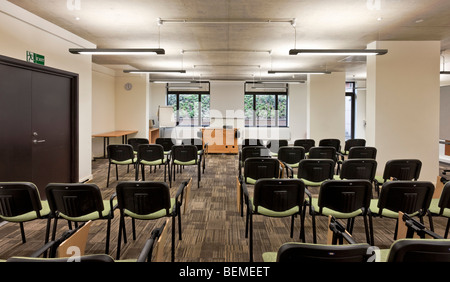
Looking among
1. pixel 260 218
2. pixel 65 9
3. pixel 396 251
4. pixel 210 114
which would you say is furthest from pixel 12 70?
pixel 210 114

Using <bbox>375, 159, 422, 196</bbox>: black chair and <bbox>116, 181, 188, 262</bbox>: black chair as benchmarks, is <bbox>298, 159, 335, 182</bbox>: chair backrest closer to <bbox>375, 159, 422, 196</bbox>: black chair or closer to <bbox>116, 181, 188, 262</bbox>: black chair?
<bbox>375, 159, 422, 196</bbox>: black chair

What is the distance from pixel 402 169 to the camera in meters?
4.36

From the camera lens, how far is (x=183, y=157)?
6246mm

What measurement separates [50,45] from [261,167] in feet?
14.0

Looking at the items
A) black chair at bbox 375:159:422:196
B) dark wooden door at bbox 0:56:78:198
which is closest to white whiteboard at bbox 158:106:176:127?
dark wooden door at bbox 0:56:78:198

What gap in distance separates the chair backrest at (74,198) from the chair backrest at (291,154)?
3.68m

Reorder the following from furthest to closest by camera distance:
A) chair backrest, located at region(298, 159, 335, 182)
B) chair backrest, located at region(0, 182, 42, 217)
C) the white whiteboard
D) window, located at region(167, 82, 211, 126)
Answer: window, located at region(167, 82, 211, 126) → the white whiteboard → chair backrest, located at region(298, 159, 335, 182) → chair backrest, located at region(0, 182, 42, 217)

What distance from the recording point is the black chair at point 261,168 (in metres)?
4.47

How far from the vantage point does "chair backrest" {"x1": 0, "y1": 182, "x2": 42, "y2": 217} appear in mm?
2795

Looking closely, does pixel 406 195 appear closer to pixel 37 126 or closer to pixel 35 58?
pixel 37 126

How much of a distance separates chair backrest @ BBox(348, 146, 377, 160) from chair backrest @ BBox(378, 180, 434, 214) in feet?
8.82

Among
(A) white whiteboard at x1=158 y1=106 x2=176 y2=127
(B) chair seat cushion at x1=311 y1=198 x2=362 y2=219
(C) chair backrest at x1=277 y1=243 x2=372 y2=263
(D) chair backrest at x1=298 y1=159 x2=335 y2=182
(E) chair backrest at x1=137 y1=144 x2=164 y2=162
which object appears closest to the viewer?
(C) chair backrest at x1=277 y1=243 x2=372 y2=263

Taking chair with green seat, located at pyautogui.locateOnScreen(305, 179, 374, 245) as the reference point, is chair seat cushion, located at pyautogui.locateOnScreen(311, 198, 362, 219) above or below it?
below
